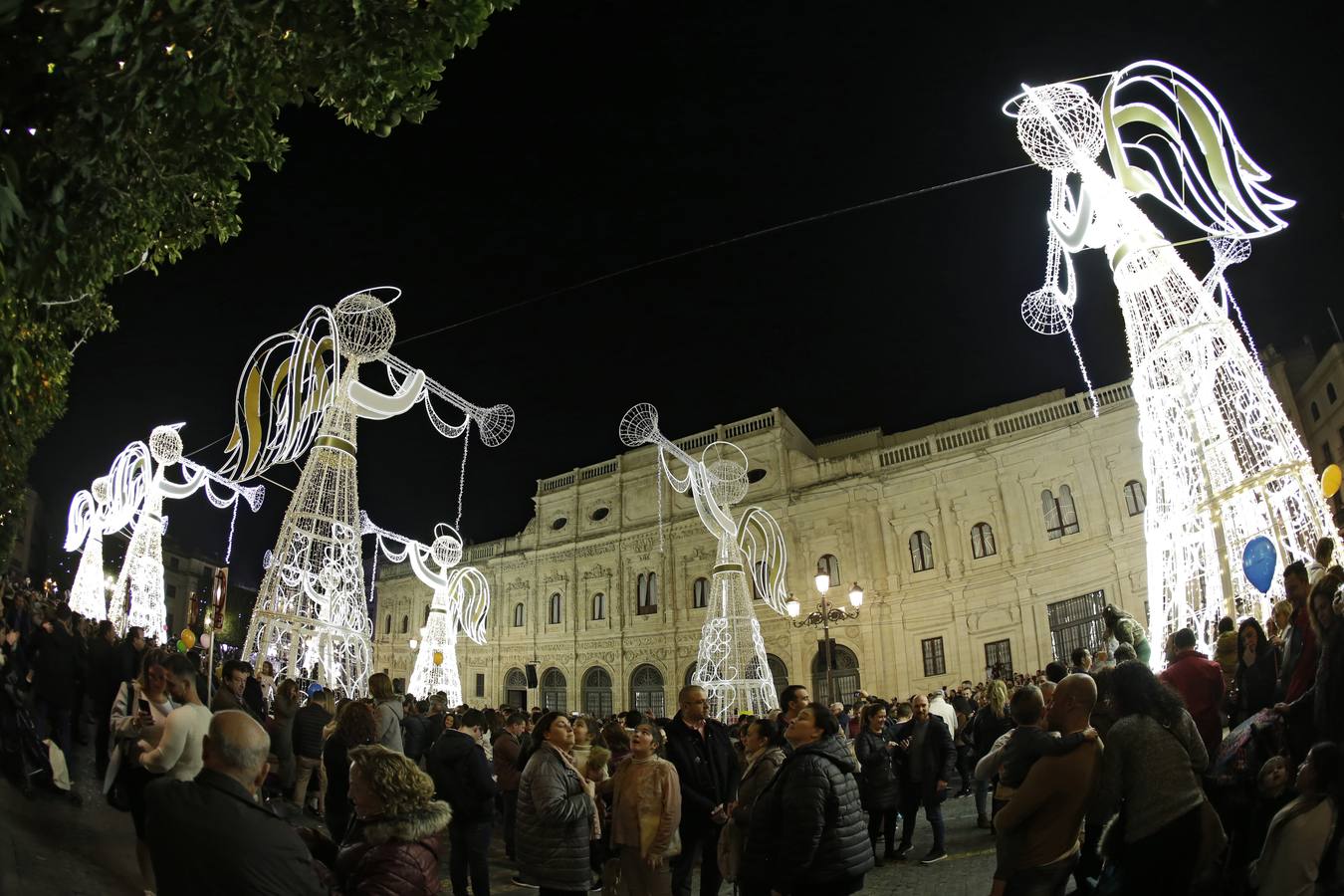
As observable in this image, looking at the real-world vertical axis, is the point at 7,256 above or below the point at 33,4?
below

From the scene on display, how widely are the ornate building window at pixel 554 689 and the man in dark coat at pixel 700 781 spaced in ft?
98.5

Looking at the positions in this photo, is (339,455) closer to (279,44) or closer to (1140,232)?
(279,44)

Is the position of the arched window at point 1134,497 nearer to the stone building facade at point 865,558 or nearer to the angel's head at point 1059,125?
the stone building facade at point 865,558

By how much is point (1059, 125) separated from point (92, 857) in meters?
11.9

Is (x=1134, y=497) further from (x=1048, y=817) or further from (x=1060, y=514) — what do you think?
(x=1048, y=817)

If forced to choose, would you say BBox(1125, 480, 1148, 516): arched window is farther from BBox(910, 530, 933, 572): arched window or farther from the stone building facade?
BBox(910, 530, 933, 572): arched window

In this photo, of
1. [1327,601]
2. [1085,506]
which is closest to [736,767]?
[1327,601]

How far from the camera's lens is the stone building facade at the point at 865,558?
2309 cm

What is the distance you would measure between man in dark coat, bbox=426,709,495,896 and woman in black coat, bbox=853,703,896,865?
3.77m

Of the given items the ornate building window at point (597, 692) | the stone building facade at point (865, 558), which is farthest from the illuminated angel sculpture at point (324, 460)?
the ornate building window at point (597, 692)

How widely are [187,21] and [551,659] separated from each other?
33966 mm

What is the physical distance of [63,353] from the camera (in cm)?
439

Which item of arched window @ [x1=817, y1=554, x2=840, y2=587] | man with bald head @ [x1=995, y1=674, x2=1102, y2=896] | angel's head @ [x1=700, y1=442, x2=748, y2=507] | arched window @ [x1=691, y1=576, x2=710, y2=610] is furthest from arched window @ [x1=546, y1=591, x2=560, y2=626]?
man with bald head @ [x1=995, y1=674, x2=1102, y2=896]

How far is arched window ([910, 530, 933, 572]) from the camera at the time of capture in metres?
26.4
